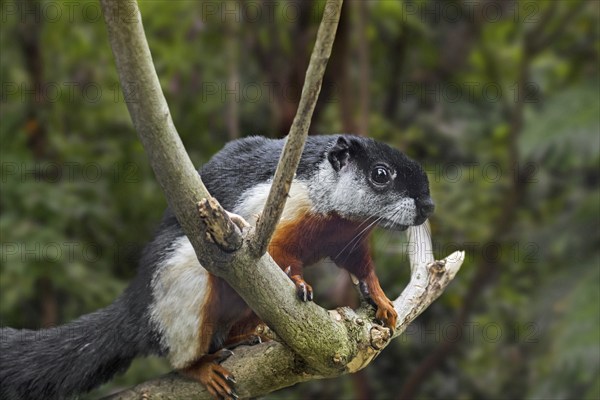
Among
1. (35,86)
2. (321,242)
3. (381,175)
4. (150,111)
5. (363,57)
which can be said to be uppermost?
(363,57)

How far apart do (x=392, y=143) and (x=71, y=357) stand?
355 cm

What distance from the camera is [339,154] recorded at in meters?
3.27

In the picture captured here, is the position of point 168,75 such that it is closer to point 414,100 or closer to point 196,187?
point 414,100

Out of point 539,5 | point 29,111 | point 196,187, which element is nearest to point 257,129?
point 29,111

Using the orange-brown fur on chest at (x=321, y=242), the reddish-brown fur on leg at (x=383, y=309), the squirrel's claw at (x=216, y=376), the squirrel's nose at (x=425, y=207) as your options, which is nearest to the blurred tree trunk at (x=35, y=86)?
the squirrel's claw at (x=216, y=376)

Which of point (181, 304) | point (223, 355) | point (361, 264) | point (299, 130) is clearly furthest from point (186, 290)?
point (299, 130)

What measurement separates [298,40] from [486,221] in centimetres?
220

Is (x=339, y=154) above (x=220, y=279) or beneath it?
above

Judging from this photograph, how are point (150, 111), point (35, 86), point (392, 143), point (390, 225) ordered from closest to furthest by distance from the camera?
1. point (150, 111)
2. point (390, 225)
3. point (35, 86)
4. point (392, 143)

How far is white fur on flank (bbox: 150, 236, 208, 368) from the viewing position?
313 cm

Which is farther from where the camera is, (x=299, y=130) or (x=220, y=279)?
(x=220, y=279)

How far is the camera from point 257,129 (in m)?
6.89

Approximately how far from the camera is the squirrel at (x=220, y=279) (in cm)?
314

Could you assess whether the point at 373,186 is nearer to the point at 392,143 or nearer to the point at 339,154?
the point at 339,154
